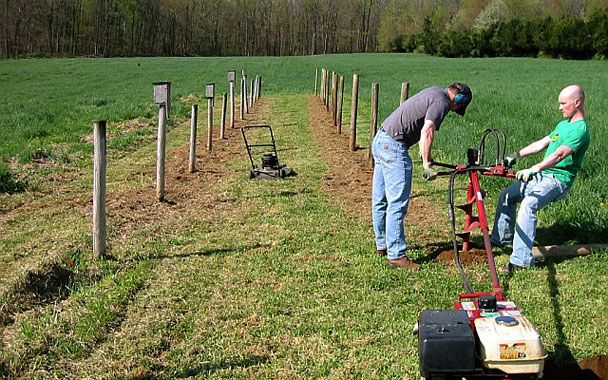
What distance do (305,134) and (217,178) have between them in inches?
242

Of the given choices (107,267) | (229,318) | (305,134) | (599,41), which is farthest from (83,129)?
(599,41)

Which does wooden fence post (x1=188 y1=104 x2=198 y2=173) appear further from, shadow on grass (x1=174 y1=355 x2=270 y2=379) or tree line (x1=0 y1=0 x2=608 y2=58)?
tree line (x1=0 y1=0 x2=608 y2=58)

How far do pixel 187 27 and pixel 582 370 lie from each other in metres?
117

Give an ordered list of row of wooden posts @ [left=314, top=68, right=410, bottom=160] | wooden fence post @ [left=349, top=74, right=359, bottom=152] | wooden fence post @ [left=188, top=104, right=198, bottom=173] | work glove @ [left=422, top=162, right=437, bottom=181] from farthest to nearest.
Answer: wooden fence post @ [left=349, top=74, right=359, bottom=152] < row of wooden posts @ [left=314, top=68, right=410, bottom=160] < wooden fence post @ [left=188, top=104, right=198, bottom=173] < work glove @ [left=422, top=162, right=437, bottom=181]

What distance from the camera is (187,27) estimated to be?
115562 mm

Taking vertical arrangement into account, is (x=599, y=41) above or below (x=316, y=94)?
above

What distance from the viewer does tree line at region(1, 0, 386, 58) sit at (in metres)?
98.2

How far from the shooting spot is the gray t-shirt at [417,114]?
6.25m

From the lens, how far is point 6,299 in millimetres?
5387

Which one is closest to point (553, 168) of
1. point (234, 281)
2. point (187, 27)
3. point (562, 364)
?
point (562, 364)

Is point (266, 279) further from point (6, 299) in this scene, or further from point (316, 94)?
point (316, 94)

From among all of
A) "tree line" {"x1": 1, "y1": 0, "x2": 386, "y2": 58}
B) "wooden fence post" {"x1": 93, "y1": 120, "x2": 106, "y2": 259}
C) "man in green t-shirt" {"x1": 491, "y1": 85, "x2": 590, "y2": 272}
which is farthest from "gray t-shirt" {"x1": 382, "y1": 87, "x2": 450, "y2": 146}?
"tree line" {"x1": 1, "y1": 0, "x2": 386, "y2": 58}

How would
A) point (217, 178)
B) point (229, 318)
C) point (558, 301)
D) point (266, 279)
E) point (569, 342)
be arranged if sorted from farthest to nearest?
point (217, 178)
point (266, 279)
point (558, 301)
point (229, 318)
point (569, 342)

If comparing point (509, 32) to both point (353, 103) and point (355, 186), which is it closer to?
point (353, 103)
